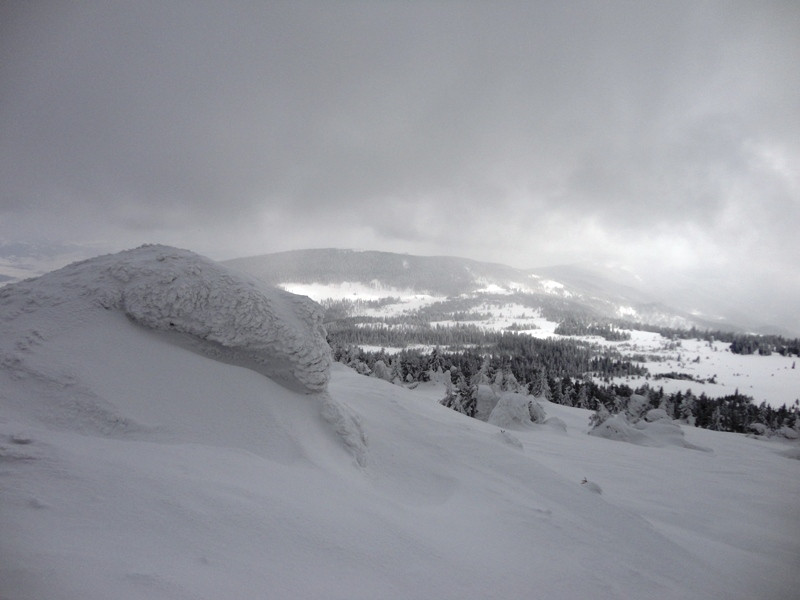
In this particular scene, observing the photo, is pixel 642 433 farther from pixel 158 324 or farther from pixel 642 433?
pixel 158 324

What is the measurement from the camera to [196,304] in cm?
605

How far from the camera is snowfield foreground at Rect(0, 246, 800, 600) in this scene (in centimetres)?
295

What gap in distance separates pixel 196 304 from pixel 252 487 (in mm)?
3550

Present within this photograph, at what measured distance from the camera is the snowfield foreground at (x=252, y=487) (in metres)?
2.95

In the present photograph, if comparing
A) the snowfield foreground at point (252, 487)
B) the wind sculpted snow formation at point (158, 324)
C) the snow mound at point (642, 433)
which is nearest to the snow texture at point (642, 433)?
the snow mound at point (642, 433)

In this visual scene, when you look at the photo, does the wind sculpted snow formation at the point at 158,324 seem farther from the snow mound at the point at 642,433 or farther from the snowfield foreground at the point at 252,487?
the snow mound at the point at 642,433

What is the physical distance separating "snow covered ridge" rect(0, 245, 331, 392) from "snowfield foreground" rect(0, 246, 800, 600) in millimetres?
33

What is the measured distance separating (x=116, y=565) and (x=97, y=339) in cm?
394

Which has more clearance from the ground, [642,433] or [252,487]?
[252,487]

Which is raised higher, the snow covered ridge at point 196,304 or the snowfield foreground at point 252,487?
the snow covered ridge at point 196,304

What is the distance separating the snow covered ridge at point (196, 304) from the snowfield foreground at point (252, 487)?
33 millimetres

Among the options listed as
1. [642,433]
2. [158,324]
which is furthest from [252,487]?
[642,433]

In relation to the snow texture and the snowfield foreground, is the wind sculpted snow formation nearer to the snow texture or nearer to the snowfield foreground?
the snowfield foreground

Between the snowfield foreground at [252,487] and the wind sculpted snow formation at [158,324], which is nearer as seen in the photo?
the snowfield foreground at [252,487]
